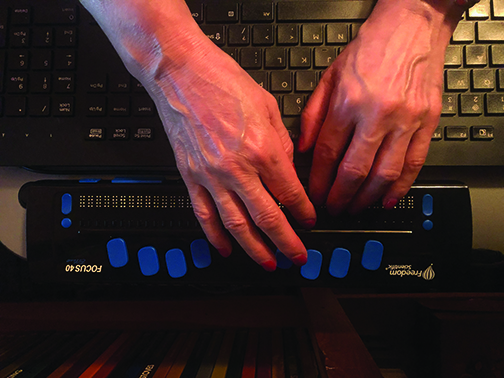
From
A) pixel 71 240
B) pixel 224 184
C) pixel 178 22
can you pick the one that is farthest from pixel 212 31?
pixel 71 240

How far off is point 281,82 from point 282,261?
0.83 ft

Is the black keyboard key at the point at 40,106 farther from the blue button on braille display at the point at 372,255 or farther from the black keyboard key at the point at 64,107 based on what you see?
the blue button on braille display at the point at 372,255

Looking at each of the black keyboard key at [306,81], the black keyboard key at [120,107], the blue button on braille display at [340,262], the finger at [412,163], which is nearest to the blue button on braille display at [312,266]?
the blue button on braille display at [340,262]

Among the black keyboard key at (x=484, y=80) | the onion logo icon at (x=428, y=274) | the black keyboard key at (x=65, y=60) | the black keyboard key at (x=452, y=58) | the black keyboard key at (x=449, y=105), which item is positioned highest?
the black keyboard key at (x=65, y=60)

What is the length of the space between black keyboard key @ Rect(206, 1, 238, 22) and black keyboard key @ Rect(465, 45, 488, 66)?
0.33 meters

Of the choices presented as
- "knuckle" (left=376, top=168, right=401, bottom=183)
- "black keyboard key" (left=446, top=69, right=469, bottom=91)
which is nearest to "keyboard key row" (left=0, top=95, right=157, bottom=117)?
"knuckle" (left=376, top=168, right=401, bottom=183)

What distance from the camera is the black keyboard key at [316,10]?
43 cm

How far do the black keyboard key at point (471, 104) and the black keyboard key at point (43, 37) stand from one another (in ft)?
1.94

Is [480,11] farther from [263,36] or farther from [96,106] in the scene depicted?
[96,106]

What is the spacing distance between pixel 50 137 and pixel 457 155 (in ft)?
1.90

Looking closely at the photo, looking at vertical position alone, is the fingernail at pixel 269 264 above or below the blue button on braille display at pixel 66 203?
below

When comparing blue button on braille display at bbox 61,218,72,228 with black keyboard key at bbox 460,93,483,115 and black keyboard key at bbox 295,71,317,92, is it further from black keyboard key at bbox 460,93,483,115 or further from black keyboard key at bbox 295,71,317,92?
black keyboard key at bbox 460,93,483,115

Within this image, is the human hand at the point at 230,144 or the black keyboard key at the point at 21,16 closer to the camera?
the human hand at the point at 230,144

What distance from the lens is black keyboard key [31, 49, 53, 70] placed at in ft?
1.40
